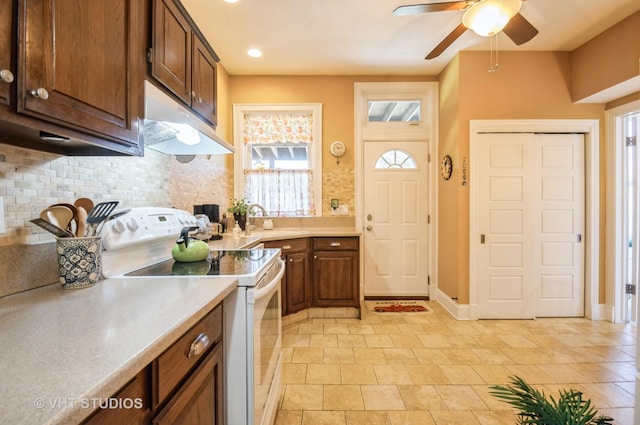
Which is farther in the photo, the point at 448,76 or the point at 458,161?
the point at 448,76

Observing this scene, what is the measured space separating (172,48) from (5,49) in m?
0.92

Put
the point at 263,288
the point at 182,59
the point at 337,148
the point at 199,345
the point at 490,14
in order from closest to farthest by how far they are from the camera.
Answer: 1. the point at 199,345
2. the point at 263,288
3. the point at 182,59
4. the point at 490,14
5. the point at 337,148

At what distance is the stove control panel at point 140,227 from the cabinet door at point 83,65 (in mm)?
402

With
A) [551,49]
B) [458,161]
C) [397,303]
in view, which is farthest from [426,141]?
[397,303]

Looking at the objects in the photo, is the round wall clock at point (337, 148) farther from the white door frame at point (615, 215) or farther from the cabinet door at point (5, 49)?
the cabinet door at point (5, 49)

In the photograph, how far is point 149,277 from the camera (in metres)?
1.16

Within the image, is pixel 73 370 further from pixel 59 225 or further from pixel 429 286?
pixel 429 286

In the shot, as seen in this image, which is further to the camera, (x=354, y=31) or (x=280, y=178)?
(x=280, y=178)

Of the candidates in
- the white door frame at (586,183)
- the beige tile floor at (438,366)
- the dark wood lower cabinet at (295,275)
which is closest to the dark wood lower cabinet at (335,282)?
the dark wood lower cabinet at (295,275)

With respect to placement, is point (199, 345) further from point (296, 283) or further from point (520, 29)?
point (520, 29)

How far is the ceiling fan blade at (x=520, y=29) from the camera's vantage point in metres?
1.94

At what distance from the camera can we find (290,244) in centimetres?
286

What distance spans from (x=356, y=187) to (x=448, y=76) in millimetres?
1652

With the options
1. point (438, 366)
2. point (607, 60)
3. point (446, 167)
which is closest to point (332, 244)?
point (438, 366)
